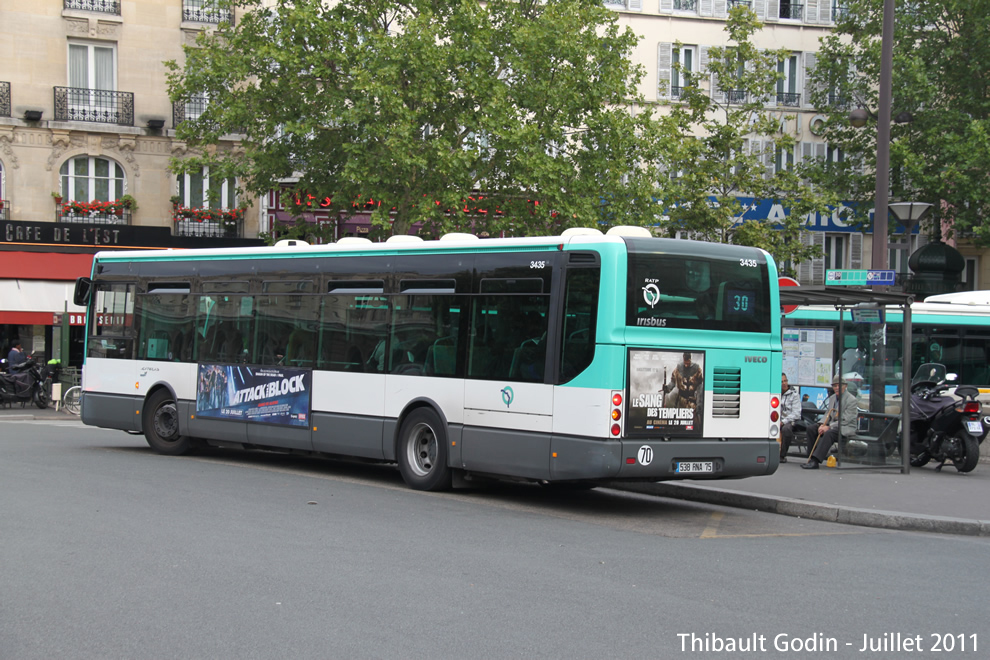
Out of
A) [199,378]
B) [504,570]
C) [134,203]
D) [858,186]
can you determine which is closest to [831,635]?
[504,570]

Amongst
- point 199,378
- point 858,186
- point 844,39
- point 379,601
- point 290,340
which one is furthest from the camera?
point 844,39

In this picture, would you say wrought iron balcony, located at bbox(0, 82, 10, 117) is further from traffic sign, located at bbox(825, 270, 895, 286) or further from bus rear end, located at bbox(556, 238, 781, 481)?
bus rear end, located at bbox(556, 238, 781, 481)

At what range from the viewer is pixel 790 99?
4056cm

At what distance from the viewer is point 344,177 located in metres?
26.4

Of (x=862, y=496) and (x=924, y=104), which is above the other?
(x=924, y=104)

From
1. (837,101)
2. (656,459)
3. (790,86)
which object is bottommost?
(656,459)

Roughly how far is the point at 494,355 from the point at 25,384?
19251 millimetres

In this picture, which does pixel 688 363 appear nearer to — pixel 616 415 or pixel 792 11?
pixel 616 415

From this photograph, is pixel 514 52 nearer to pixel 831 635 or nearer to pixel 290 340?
pixel 290 340

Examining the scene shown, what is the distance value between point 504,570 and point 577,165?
2104 centimetres

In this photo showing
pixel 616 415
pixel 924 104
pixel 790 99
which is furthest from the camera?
pixel 790 99

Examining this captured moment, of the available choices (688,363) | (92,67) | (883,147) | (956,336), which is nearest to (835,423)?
(883,147)

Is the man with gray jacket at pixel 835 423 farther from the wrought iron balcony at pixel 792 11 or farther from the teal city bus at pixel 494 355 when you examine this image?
the wrought iron balcony at pixel 792 11

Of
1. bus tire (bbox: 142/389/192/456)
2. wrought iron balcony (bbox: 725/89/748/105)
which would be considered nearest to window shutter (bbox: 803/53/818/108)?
wrought iron balcony (bbox: 725/89/748/105)
